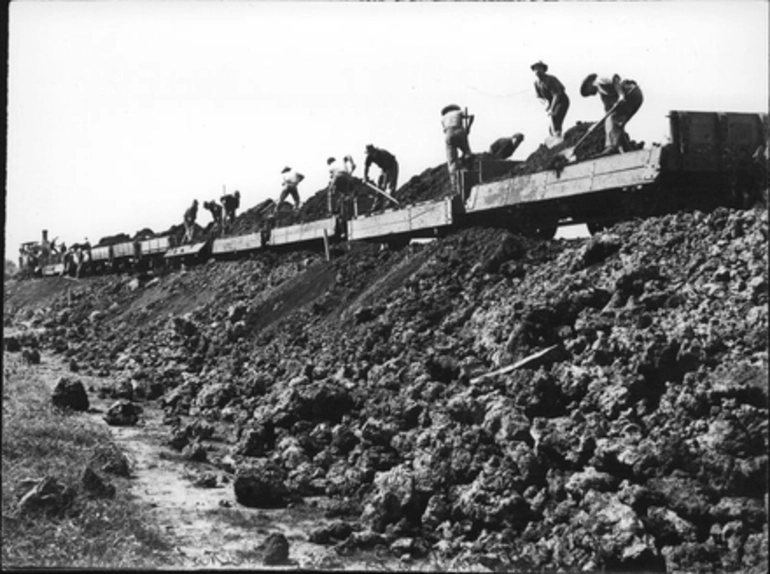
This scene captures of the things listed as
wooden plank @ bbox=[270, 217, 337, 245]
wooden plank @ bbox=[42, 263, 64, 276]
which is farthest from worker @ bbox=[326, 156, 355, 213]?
wooden plank @ bbox=[42, 263, 64, 276]

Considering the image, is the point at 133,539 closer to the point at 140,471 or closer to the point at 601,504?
the point at 140,471

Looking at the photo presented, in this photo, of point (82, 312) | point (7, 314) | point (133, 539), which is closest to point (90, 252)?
point (7, 314)

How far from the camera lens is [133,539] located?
9.18 meters

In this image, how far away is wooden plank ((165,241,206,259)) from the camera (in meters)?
35.0

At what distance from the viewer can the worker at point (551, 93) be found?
661 inches

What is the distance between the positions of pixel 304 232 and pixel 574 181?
13697 millimetres

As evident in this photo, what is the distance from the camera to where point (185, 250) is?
36.2m

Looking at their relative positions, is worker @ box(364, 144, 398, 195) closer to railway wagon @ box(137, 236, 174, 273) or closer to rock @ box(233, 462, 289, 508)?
rock @ box(233, 462, 289, 508)

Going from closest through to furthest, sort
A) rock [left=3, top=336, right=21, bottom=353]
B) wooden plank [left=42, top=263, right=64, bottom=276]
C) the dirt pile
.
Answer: the dirt pile < rock [left=3, top=336, right=21, bottom=353] < wooden plank [left=42, top=263, right=64, bottom=276]

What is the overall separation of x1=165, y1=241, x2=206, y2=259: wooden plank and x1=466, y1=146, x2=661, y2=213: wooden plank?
778 inches

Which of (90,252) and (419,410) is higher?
(90,252)

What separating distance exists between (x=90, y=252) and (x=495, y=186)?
3448 cm

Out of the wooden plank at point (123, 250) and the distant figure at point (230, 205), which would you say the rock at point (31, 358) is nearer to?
the distant figure at point (230, 205)

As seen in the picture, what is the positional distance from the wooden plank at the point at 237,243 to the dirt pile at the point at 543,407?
13.7 m
